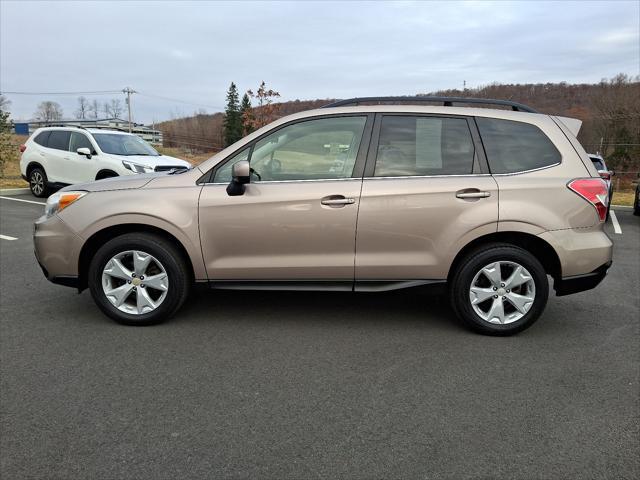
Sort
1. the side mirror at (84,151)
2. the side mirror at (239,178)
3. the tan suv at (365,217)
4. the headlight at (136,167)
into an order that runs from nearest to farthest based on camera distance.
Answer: the side mirror at (239,178) → the tan suv at (365,217) → the headlight at (136,167) → the side mirror at (84,151)

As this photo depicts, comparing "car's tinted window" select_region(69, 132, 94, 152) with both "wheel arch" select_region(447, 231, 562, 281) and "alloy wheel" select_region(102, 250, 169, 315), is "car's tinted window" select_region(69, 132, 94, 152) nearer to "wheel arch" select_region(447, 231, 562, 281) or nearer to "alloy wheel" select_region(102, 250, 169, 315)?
"alloy wheel" select_region(102, 250, 169, 315)

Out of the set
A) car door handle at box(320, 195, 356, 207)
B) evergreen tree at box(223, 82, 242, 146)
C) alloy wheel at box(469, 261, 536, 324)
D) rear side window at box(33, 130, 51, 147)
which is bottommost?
alloy wheel at box(469, 261, 536, 324)

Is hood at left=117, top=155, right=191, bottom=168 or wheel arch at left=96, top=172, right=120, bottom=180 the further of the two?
wheel arch at left=96, top=172, right=120, bottom=180

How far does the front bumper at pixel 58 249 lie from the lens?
4.09 m

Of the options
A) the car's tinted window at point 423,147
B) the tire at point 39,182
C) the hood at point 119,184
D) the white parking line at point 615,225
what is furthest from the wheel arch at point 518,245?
the tire at point 39,182

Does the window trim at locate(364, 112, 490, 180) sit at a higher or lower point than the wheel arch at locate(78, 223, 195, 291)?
higher

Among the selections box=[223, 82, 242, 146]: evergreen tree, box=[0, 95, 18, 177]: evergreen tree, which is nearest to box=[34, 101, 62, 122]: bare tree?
box=[223, 82, 242, 146]: evergreen tree

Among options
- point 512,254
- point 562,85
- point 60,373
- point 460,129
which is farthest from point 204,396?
point 562,85

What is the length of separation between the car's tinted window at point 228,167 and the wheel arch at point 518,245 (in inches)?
74.3

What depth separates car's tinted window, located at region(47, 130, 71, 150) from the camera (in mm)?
11914

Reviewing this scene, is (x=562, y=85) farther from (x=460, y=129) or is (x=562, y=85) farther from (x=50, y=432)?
(x=50, y=432)

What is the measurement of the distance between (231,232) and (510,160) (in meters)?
2.30

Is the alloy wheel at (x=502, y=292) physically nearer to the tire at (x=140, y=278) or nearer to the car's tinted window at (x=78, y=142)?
the tire at (x=140, y=278)

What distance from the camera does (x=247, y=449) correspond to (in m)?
2.44
